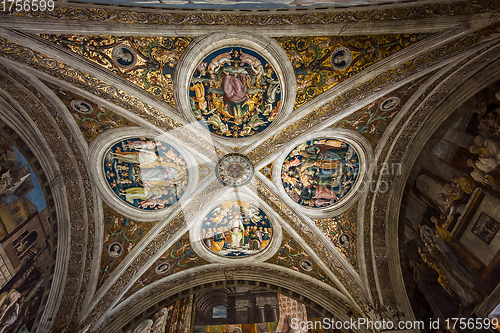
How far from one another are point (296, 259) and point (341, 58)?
674 centimetres

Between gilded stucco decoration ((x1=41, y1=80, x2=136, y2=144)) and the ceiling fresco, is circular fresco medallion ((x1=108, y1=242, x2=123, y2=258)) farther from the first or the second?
the ceiling fresco

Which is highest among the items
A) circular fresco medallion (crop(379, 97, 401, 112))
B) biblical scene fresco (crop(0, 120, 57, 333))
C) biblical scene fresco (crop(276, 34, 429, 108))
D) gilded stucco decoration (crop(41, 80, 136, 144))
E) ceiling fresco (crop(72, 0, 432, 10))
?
biblical scene fresco (crop(276, 34, 429, 108))

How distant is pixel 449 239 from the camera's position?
6281 millimetres

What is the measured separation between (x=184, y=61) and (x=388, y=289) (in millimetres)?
8827

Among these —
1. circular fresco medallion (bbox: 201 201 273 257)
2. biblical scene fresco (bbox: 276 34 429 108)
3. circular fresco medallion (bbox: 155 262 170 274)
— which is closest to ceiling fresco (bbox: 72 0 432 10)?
biblical scene fresco (bbox: 276 34 429 108)

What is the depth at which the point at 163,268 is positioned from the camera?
923cm

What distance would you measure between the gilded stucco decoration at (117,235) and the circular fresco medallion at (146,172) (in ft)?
1.95

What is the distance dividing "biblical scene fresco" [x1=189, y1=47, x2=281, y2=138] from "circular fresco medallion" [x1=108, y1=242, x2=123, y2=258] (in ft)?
16.4

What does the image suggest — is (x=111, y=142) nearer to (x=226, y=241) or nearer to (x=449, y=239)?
(x=226, y=241)

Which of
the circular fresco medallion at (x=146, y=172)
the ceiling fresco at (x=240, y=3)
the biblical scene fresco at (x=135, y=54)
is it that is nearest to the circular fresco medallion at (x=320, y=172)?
the circular fresco medallion at (x=146, y=172)

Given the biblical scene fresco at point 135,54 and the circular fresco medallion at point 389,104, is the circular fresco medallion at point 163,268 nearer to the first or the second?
the biblical scene fresco at point 135,54

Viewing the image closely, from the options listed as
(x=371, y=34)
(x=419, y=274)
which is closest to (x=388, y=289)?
(x=419, y=274)

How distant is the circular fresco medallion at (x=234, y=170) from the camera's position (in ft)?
27.1

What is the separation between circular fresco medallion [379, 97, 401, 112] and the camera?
6.97m
